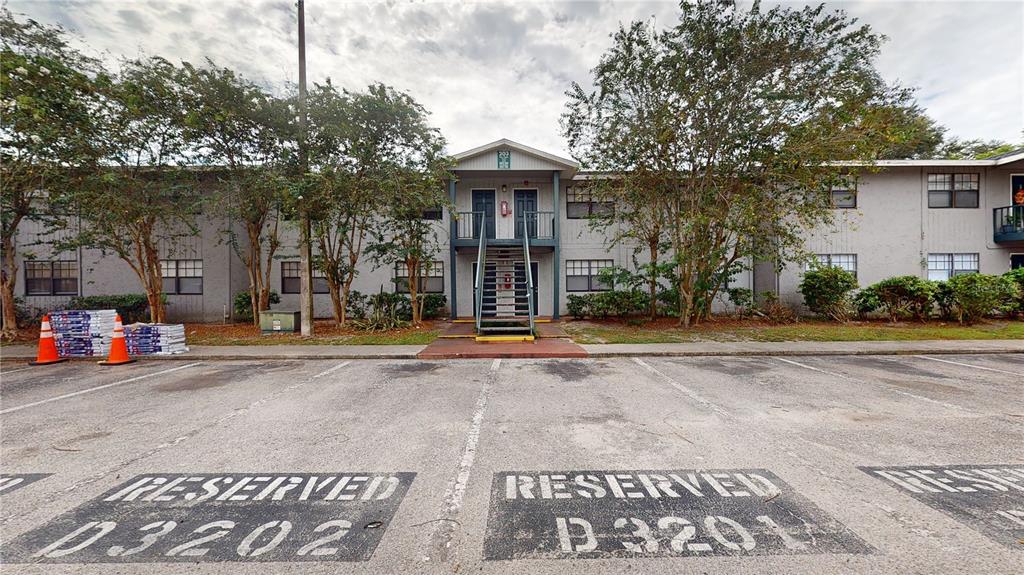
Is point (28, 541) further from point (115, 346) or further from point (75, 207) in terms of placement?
point (75, 207)

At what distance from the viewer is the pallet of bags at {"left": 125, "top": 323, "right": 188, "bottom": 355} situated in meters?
8.55

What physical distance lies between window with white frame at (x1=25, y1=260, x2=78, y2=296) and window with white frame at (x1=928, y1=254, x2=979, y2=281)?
3319 cm

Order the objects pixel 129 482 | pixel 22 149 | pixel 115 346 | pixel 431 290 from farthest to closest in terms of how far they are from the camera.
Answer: pixel 431 290 < pixel 22 149 < pixel 115 346 < pixel 129 482

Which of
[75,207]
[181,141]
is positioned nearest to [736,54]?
[181,141]

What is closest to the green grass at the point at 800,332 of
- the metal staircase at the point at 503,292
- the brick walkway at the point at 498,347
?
the brick walkway at the point at 498,347

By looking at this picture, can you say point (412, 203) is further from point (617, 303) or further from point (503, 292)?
point (617, 303)

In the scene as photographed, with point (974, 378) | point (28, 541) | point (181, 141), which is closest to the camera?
point (28, 541)

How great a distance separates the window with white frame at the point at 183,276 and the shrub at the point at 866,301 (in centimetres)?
2421

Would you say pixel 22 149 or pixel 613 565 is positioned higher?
pixel 22 149

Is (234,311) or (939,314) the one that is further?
(234,311)

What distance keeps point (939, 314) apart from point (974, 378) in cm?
971

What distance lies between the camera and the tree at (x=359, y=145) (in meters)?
9.98

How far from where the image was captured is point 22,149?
9.05m

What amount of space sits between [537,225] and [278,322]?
9.57 meters
